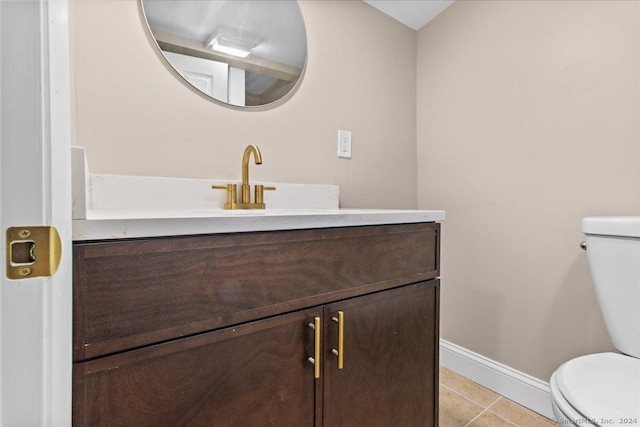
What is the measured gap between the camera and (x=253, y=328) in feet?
2.06

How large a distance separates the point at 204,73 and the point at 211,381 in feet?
3.17

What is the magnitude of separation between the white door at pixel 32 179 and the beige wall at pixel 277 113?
64 centimetres

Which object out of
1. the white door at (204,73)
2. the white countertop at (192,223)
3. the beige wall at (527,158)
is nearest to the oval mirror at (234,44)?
the white door at (204,73)

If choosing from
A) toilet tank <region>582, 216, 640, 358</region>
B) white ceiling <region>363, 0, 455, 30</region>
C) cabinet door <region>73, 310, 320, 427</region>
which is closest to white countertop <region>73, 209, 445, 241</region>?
cabinet door <region>73, 310, 320, 427</region>

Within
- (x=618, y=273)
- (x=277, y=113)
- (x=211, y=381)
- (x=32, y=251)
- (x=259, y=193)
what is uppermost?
(x=277, y=113)

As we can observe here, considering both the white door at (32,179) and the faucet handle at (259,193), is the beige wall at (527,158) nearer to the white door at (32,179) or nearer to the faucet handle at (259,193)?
the faucet handle at (259,193)

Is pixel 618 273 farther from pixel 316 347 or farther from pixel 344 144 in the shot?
pixel 344 144

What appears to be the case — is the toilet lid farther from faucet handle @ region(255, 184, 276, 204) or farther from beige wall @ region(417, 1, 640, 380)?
faucet handle @ region(255, 184, 276, 204)

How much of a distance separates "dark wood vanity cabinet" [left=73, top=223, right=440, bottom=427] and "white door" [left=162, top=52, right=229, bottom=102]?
72cm

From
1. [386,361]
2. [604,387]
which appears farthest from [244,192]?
[604,387]

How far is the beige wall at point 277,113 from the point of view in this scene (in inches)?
37.0

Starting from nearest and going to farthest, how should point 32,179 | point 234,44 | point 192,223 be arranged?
point 32,179 → point 192,223 → point 234,44

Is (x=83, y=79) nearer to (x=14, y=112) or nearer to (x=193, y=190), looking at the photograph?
(x=193, y=190)

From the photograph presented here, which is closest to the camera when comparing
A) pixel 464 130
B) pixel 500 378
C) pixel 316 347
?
pixel 316 347
